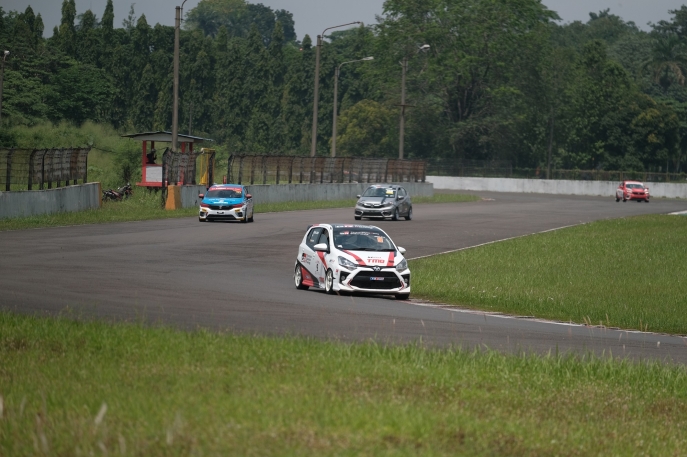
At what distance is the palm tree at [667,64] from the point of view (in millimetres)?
149250

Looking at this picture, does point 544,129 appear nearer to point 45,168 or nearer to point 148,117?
point 148,117

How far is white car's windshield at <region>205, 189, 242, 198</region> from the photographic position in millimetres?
43938

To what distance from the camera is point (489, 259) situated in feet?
101

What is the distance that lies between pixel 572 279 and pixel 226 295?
10.3 meters

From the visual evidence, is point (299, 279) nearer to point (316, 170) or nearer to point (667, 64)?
point (316, 170)

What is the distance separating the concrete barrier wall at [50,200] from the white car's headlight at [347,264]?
18493 millimetres

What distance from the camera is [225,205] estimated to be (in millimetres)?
43250

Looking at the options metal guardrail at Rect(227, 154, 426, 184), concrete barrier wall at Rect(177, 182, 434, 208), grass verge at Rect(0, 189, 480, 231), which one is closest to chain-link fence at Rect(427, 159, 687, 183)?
metal guardrail at Rect(227, 154, 426, 184)

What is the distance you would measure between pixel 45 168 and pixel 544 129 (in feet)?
300

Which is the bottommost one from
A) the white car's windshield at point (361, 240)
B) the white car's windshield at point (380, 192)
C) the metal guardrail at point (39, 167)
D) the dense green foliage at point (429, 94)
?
the white car's windshield at point (361, 240)

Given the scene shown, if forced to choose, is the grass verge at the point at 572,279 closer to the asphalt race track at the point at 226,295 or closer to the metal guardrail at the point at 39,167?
the asphalt race track at the point at 226,295

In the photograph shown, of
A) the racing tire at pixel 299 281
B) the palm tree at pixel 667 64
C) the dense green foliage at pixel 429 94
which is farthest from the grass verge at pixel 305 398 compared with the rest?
the palm tree at pixel 667 64

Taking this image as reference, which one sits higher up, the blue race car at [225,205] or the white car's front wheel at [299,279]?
the blue race car at [225,205]

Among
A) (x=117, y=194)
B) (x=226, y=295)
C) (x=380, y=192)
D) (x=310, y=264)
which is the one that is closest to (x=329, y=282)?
(x=310, y=264)
